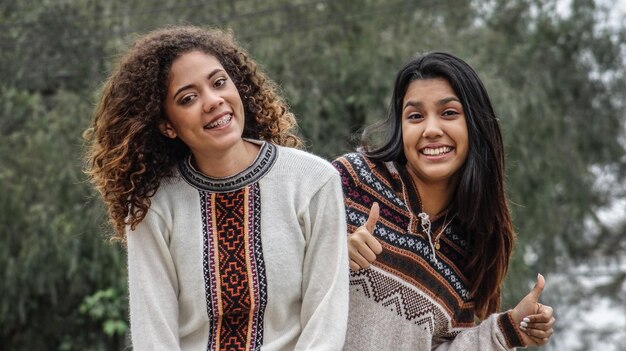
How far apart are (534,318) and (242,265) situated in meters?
0.84

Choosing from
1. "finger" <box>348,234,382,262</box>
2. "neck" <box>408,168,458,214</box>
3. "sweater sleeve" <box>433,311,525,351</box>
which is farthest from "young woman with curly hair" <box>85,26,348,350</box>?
"sweater sleeve" <box>433,311,525,351</box>

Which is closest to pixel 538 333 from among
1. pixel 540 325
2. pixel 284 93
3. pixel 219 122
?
pixel 540 325

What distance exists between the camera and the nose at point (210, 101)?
2525 millimetres

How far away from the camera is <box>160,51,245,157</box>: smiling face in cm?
254

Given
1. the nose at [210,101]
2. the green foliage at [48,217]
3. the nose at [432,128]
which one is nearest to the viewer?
the nose at [210,101]

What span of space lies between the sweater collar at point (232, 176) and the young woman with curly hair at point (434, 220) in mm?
343

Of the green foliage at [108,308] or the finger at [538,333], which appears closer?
the finger at [538,333]

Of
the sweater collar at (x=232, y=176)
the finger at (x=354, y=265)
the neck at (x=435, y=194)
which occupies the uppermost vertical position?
the neck at (x=435, y=194)

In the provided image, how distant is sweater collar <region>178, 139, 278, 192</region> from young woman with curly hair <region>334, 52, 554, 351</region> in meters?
0.34

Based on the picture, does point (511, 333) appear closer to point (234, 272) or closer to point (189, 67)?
point (234, 272)

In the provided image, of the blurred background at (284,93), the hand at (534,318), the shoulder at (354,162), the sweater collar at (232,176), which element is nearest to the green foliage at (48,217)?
the blurred background at (284,93)

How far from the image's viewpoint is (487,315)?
3.13 m

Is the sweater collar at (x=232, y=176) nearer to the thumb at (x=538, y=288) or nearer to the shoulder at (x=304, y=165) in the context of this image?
the shoulder at (x=304, y=165)

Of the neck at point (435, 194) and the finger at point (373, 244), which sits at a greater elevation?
the neck at point (435, 194)
